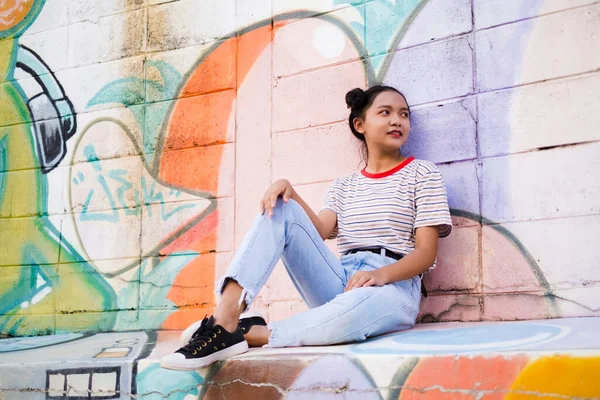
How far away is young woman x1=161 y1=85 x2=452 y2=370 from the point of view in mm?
2492

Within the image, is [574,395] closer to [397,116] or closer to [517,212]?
[517,212]

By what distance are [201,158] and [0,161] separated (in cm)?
137

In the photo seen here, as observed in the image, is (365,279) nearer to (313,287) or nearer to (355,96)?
(313,287)

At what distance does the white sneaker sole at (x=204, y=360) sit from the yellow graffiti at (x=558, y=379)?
0.94 meters

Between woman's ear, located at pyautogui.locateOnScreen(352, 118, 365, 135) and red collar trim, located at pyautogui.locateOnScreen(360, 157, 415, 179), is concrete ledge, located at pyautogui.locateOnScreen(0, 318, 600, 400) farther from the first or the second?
woman's ear, located at pyautogui.locateOnScreen(352, 118, 365, 135)

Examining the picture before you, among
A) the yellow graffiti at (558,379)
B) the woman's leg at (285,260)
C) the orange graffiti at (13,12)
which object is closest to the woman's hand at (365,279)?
the woman's leg at (285,260)

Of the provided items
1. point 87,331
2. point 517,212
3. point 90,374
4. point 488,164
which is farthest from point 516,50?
point 87,331

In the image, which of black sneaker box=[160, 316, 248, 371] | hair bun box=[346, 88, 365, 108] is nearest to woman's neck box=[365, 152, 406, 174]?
hair bun box=[346, 88, 365, 108]

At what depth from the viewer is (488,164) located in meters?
2.99

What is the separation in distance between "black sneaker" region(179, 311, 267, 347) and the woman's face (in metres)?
0.90

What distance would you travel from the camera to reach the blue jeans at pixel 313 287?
8.20 feet

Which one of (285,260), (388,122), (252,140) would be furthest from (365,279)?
(252,140)

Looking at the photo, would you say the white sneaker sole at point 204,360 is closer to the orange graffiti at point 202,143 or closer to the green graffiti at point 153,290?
the orange graffiti at point 202,143

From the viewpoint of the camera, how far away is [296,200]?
9.29 ft
